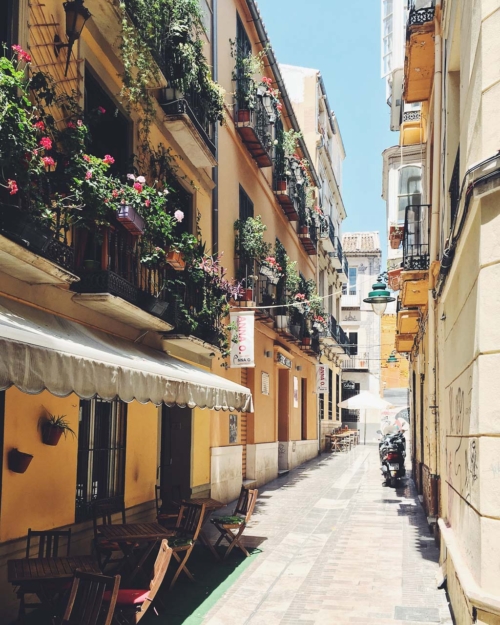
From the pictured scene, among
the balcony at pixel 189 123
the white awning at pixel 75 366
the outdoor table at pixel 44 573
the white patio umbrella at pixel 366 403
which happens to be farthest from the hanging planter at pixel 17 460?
the white patio umbrella at pixel 366 403

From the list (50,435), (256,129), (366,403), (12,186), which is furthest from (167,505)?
(366,403)

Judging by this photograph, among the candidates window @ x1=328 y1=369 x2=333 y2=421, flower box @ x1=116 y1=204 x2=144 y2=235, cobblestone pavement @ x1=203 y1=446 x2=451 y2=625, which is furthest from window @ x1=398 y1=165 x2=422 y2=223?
window @ x1=328 y1=369 x2=333 y2=421

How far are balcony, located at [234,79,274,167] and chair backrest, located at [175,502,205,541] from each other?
10.3 m

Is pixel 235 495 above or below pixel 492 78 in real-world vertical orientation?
below

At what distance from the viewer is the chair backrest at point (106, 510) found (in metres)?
8.37

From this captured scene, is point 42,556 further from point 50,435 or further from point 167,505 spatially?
point 167,505

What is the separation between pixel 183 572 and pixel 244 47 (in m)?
13.7

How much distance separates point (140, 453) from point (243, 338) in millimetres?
4747

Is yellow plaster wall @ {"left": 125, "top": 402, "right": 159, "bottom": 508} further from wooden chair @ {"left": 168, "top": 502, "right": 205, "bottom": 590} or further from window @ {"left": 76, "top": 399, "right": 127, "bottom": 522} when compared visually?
wooden chair @ {"left": 168, "top": 502, "right": 205, "bottom": 590}

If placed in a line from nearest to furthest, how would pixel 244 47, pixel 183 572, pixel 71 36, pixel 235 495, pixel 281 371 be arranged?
pixel 71 36 < pixel 183 572 < pixel 235 495 < pixel 244 47 < pixel 281 371

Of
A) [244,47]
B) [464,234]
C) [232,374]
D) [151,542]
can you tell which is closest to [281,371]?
[232,374]

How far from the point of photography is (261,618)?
7.31m

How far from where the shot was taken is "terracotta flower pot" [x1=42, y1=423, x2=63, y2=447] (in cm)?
761

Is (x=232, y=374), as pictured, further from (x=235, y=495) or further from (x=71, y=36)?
(x=71, y=36)
